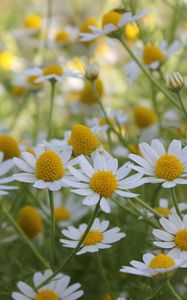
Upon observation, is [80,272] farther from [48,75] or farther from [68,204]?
[48,75]

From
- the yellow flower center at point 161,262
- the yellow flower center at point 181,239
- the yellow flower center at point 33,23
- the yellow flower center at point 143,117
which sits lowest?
the yellow flower center at point 143,117

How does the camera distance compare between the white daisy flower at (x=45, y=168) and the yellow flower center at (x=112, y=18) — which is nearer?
the white daisy flower at (x=45, y=168)

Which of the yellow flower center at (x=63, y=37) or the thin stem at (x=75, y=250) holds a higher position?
the thin stem at (x=75, y=250)

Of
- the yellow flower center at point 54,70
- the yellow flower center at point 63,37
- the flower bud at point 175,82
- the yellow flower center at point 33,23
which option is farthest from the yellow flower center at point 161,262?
the yellow flower center at point 33,23

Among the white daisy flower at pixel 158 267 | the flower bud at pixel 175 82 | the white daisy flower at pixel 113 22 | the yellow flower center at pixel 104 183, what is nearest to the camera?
the white daisy flower at pixel 158 267

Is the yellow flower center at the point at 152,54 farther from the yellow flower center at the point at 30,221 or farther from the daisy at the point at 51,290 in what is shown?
the daisy at the point at 51,290

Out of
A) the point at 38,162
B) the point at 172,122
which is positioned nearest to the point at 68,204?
the point at 172,122

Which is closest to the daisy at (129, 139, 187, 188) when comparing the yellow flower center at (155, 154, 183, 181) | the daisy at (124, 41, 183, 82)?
the yellow flower center at (155, 154, 183, 181)

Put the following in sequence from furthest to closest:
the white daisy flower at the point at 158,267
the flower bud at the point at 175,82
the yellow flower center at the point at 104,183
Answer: the flower bud at the point at 175,82
the yellow flower center at the point at 104,183
the white daisy flower at the point at 158,267
